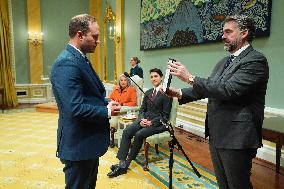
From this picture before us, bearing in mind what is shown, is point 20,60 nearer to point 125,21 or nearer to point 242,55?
point 125,21

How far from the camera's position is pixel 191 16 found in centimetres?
504

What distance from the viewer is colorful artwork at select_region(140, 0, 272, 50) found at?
3.73 m

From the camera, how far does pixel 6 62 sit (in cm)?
845

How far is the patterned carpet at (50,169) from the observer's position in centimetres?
296

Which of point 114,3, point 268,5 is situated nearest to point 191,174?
point 268,5

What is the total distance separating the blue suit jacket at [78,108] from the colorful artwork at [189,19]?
2.99 metres

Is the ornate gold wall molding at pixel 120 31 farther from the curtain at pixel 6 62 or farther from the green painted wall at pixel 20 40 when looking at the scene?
the curtain at pixel 6 62

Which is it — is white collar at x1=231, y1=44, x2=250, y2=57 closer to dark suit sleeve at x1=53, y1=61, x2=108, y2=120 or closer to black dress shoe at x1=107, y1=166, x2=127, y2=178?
dark suit sleeve at x1=53, y1=61, x2=108, y2=120

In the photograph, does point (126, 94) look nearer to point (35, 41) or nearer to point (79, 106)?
point (79, 106)

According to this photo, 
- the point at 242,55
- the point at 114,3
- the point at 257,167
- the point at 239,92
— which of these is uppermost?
the point at 114,3

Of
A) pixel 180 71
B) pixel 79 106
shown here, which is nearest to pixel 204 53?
pixel 180 71

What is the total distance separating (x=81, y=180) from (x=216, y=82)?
3.47 ft

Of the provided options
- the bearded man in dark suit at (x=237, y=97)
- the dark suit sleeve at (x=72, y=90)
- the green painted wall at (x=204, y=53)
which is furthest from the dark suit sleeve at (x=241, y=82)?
the green painted wall at (x=204, y=53)

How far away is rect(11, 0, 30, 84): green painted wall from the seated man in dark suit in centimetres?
680
